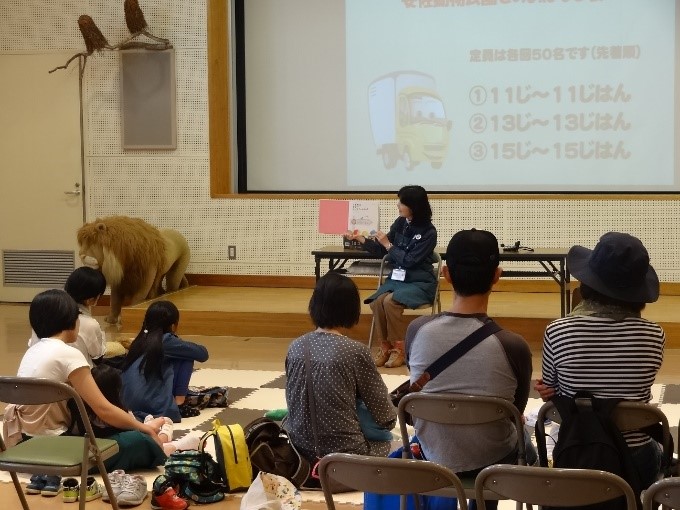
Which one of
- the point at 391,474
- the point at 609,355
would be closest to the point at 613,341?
the point at 609,355

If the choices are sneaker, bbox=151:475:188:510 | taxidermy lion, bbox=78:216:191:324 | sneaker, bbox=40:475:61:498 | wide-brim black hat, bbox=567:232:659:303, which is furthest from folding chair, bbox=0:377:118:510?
taxidermy lion, bbox=78:216:191:324

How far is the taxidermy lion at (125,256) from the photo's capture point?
8.05 metres

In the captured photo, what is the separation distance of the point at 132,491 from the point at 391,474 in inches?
75.1

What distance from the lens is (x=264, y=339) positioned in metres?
7.70

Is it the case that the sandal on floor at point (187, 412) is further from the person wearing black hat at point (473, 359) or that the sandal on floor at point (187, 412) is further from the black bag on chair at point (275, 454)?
the person wearing black hat at point (473, 359)

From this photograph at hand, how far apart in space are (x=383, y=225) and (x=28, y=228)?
129 inches

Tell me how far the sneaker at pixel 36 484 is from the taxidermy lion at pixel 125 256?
3.84m

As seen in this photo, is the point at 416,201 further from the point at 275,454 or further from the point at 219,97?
the point at 219,97

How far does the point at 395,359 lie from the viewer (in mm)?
6625

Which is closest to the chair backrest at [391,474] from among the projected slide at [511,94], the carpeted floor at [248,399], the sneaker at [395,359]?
the carpeted floor at [248,399]

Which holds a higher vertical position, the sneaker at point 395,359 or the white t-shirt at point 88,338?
the white t-shirt at point 88,338

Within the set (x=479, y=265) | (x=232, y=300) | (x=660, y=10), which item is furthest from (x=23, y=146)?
(x=479, y=265)

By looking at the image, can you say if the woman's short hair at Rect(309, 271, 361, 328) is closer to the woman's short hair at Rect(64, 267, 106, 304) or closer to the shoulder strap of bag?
the shoulder strap of bag

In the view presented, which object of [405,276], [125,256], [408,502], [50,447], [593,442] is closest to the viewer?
[593,442]
